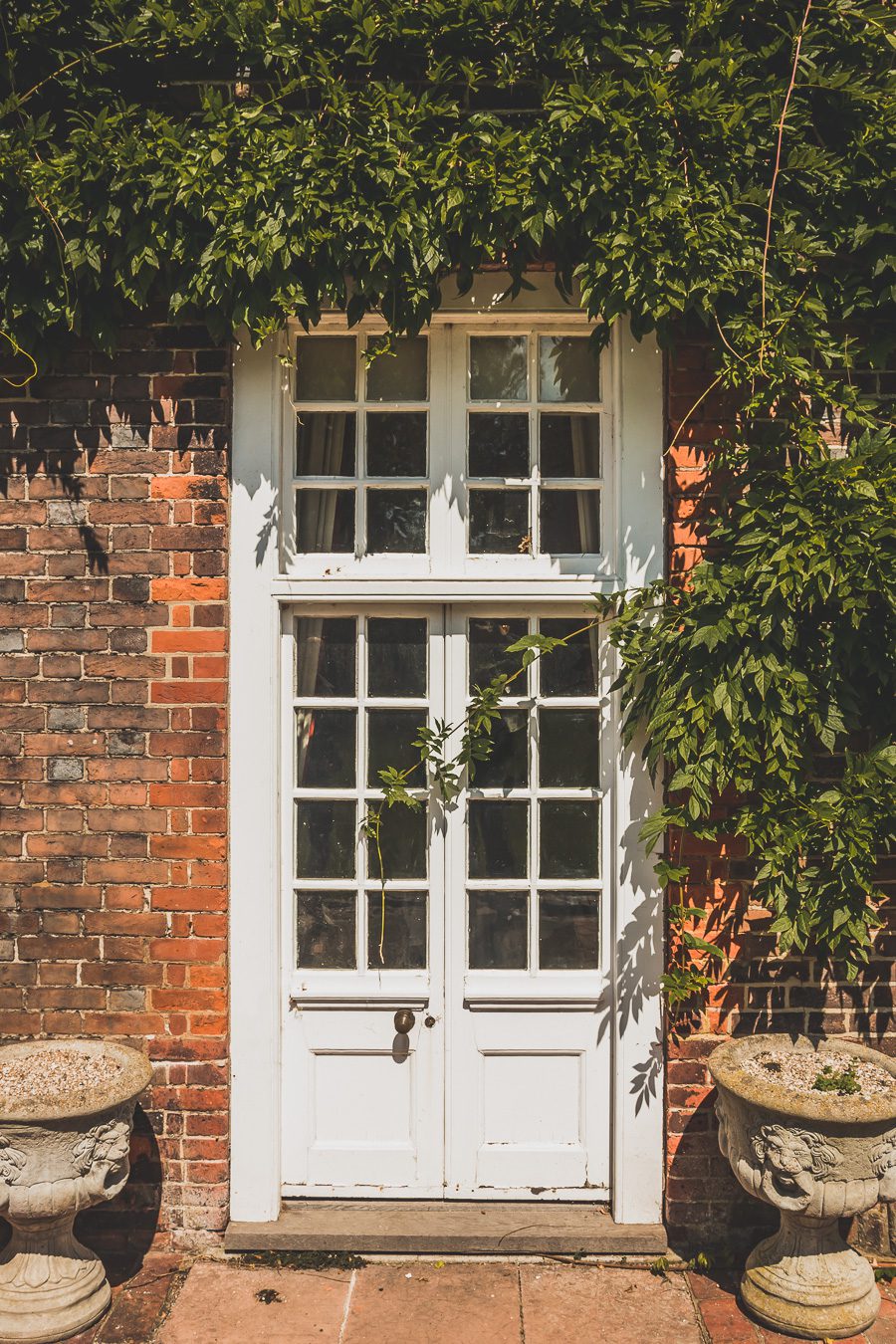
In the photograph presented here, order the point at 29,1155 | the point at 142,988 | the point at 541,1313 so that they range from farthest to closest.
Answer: the point at 142,988, the point at 541,1313, the point at 29,1155

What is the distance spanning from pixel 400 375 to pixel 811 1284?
11.5 feet

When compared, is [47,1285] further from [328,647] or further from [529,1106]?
[328,647]

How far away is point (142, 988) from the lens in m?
3.88

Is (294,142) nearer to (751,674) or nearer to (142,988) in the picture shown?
(751,674)

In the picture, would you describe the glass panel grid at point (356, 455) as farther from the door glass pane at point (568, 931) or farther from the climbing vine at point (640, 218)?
the door glass pane at point (568, 931)

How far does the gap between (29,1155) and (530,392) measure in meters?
3.17

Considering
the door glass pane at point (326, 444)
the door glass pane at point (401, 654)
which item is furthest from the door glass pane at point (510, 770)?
the door glass pane at point (326, 444)

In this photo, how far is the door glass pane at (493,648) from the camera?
406 cm

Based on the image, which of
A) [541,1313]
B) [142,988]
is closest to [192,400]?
[142,988]

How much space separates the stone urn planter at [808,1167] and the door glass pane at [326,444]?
2574 millimetres

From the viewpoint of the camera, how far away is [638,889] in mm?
3893

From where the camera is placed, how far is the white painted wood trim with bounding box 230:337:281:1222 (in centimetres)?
391

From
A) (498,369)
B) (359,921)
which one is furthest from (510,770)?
(498,369)

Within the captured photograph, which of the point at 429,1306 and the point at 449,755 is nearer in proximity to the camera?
the point at 429,1306
